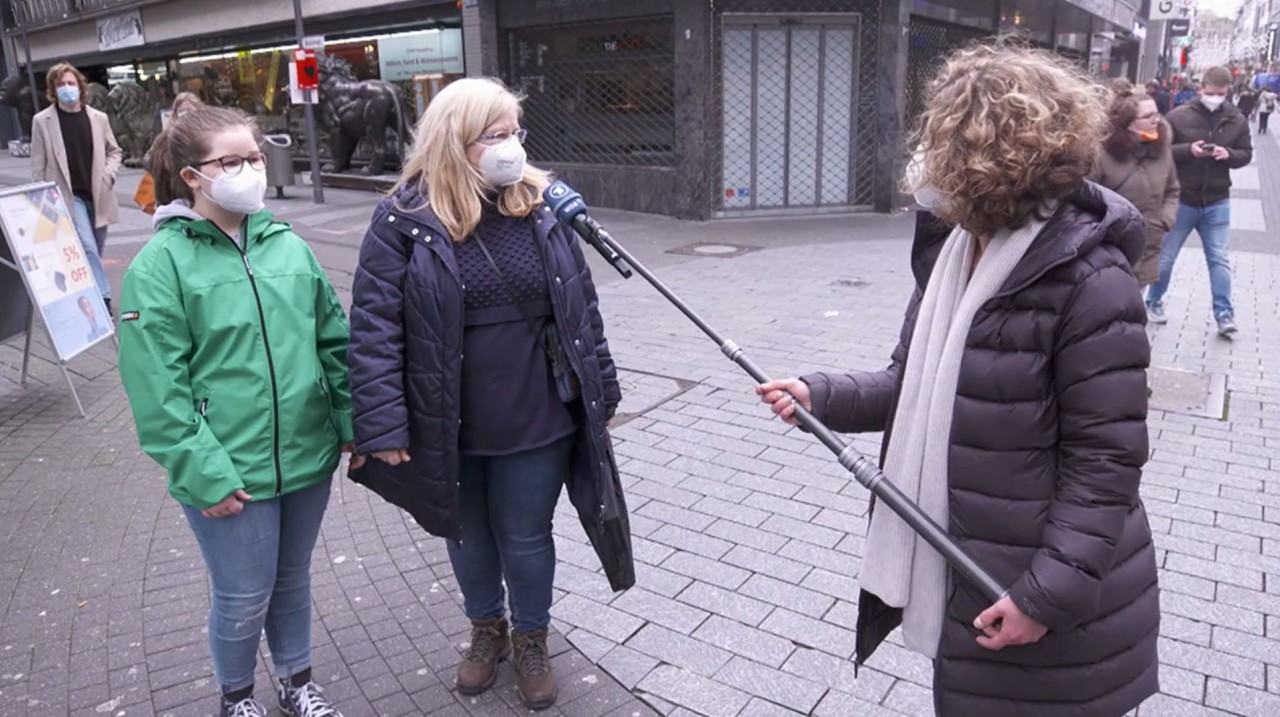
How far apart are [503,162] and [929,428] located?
4.30ft

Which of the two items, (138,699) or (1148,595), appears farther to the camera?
(138,699)

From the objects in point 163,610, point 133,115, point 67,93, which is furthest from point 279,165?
point 163,610

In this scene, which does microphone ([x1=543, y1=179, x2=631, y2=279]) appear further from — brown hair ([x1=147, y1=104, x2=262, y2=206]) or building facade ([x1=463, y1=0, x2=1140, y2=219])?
building facade ([x1=463, y1=0, x2=1140, y2=219])

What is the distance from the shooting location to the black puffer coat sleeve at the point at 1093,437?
5.70ft

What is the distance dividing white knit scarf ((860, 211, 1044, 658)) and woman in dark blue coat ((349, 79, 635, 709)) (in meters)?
0.92

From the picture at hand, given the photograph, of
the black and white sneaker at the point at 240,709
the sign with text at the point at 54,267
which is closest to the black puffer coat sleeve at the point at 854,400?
the black and white sneaker at the point at 240,709

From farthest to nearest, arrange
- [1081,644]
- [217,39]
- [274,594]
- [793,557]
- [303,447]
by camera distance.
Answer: [217,39], [793,557], [274,594], [303,447], [1081,644]

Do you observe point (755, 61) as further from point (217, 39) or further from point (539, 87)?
point (217, 39)

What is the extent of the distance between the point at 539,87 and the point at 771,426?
34.6 ft

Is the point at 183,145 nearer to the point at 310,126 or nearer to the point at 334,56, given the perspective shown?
the point at 310,126

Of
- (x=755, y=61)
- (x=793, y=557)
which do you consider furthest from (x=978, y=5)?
(x=793, y=557)

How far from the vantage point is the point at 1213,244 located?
6.96 metres

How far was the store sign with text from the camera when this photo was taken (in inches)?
640

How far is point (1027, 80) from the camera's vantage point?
177 cm
